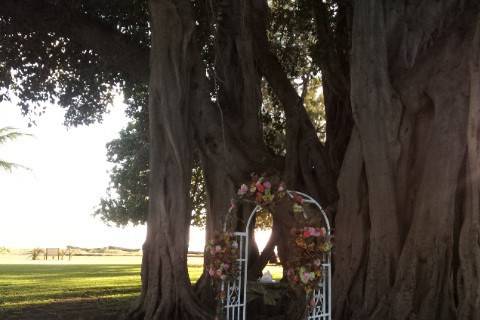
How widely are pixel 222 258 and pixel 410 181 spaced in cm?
274

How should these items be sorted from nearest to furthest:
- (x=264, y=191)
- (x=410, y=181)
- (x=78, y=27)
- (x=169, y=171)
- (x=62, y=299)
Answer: (x=264, y=191) < (x=410, y=181) < (x=169, y=171) < (x=78, y=27) < (x=62, y=299)

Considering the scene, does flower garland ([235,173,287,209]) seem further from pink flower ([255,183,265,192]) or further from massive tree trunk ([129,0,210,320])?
massive tree trunk ([129,0,210,320])

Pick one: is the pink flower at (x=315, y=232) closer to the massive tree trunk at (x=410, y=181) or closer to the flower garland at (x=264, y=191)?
the flower garland at (x=264, y=191)

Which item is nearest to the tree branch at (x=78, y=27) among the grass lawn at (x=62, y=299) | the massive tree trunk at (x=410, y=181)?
the massive tree trunk at (x=410, y=181)

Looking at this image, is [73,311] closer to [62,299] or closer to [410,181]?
[62,299]

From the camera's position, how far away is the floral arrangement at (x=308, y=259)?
21.2ft

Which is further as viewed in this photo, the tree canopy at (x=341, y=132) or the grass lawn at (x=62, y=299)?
the grass lawn at (x=62, y=299)

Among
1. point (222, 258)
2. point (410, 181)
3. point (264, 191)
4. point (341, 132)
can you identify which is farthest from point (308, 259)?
point (341, 132)

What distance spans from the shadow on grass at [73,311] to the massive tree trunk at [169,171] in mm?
758

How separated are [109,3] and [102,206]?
15998 millimetres

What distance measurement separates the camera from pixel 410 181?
7750 mm

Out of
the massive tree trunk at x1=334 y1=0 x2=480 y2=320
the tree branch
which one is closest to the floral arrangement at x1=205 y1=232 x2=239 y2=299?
the massive tree trunk at x1=334 y1=0 x2=480 y2=320

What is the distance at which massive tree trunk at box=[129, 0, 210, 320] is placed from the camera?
305 inches

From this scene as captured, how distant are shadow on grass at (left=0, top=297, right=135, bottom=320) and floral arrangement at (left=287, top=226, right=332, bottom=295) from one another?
2783mm
